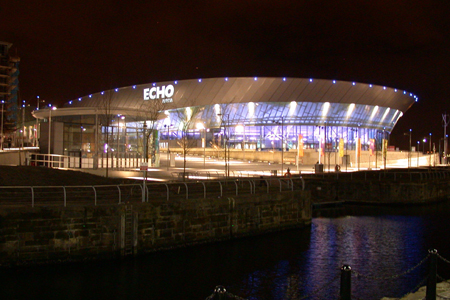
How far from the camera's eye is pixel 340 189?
139ft

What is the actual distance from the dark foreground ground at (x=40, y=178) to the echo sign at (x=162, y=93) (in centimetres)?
6826

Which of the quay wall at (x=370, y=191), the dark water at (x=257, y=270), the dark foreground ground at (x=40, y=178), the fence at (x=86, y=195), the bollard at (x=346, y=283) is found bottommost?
the dark water at (x=257, y=270)

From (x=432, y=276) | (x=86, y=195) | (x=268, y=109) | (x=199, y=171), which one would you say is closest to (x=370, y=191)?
(x=199, y=171)

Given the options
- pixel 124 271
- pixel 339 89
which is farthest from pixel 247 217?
pixel 339 89

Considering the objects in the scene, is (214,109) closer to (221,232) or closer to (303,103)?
(303,103)

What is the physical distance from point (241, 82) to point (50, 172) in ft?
207

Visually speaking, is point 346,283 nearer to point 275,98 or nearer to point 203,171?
point 203,171

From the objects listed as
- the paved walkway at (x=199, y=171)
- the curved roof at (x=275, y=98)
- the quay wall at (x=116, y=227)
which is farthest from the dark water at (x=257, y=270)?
the curved roof at (x=275, y=98)

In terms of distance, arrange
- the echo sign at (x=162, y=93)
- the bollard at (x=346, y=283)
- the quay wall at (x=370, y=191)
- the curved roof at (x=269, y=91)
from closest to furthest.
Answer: the bollard at (x=346, y=283)
the quay wall at (x=370, y=191)
the curved roof at (x=269, y=91)
the echo sign at (x=162, y=93)

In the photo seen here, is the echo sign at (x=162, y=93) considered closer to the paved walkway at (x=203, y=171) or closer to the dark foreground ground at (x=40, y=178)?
the paved walkway at (x=203, y=171)

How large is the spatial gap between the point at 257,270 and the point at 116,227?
6.30 meters

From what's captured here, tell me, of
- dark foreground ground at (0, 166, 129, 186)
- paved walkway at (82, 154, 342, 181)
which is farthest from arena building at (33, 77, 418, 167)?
dark foreground ground at (0, 166, 129, 186)

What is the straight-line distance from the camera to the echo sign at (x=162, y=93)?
95.4 meters

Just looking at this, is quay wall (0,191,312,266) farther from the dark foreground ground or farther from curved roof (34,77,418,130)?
curved roof (34,77,418,130)
